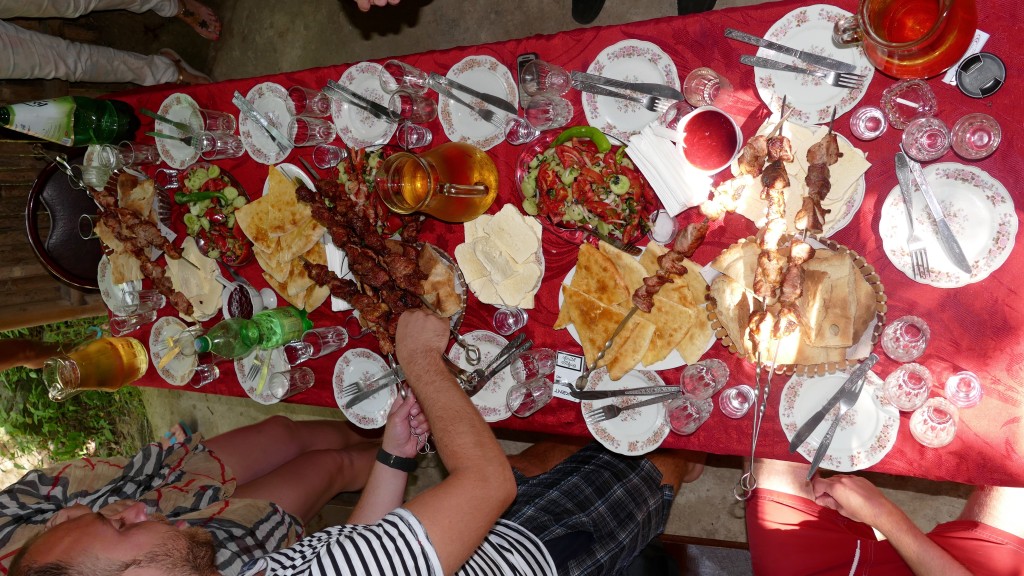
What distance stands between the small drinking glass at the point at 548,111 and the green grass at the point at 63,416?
3.29m

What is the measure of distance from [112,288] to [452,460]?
194 cm

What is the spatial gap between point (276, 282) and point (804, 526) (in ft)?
6.80

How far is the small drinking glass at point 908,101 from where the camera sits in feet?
5.56

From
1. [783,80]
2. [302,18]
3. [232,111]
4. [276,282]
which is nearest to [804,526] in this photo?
[783,80]

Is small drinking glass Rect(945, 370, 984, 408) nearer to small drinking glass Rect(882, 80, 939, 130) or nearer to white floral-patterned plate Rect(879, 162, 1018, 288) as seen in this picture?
white floral-patterned plate Rect(879, 162, 1018, 288)

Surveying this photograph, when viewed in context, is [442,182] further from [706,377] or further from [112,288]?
[112,288]

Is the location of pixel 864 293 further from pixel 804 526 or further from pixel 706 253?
pixel 804 526

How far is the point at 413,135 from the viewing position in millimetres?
2264

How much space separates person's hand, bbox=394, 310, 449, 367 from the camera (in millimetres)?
1976

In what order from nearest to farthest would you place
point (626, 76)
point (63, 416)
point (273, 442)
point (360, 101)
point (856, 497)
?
point (626, 76) → point (856, 497) → point (360, 101) → point (273, 442) → point (63, 416)

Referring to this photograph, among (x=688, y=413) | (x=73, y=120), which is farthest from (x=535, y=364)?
(x=73, y=120)

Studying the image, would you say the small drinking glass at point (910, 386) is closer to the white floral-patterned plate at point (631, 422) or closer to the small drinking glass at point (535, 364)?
the white floral-patterned plate at point (631, 422)

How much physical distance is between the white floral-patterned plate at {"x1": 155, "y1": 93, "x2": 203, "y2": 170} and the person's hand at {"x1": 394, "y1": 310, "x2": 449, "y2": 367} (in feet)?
4.23

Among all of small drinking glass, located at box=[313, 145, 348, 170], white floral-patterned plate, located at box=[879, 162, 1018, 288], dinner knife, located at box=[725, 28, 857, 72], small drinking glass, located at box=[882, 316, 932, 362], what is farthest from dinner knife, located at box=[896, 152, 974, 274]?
small drinking glass, located at box=[313, 145, 348, 170]
